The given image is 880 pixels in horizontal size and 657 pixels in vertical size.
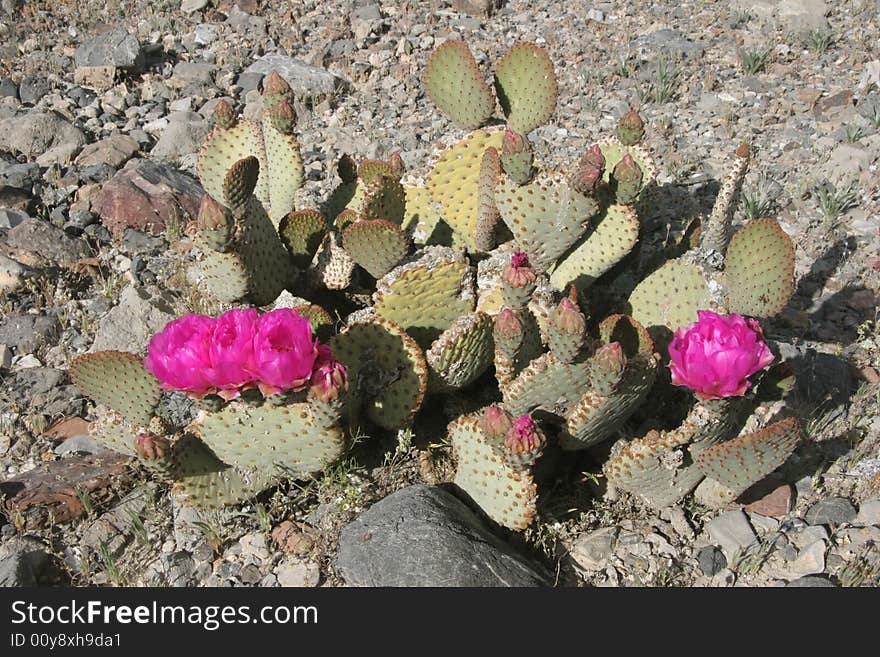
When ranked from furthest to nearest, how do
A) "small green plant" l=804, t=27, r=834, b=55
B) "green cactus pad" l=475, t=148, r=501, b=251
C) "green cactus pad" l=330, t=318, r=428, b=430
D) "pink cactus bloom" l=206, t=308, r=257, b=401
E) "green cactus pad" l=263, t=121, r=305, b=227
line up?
"small green plant" l=804, t=27, r=834, b=55 → "green cactus pad" l=263, t=121, r=305, b=227 → "green cactus pad" l=475, t=148, r=501, b=251 → "green cactus pad" l=330, t=318, r=428, b=430 → "pink cactus bloom" l=206, t=308, r=257, b=401

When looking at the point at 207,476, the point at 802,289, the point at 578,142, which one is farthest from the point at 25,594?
the point at 578,142

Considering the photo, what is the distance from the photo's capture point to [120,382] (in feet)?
11.4

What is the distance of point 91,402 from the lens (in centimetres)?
443

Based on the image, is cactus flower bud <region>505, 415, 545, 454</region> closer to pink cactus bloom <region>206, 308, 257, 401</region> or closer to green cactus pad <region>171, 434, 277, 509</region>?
pink cactus bloom <region>206, 308, 257, 401</region>

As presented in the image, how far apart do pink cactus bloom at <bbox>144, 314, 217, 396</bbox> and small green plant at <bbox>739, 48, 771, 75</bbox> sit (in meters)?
5.47

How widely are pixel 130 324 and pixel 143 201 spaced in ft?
4.42

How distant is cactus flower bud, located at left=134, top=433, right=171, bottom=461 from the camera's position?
304 cm

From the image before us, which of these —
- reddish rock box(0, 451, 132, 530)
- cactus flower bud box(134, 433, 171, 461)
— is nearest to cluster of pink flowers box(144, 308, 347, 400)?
cactus flower bud box(134, 433, 171, 461)

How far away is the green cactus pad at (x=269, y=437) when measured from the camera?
3.23 m

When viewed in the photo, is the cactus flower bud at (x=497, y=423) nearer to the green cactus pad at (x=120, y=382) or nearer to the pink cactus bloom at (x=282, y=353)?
the pink cactus bloom at (x=282, y=353)

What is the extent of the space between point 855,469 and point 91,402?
362 cm

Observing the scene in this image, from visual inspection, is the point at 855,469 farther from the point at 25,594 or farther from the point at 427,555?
the point at 25,594

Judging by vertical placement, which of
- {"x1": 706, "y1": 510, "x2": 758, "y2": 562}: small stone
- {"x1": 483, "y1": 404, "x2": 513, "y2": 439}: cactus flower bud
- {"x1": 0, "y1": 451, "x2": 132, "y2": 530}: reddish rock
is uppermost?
{"x1": 483, "y1": 404, "x2": 513, "y2": 439}: cactus flower bud

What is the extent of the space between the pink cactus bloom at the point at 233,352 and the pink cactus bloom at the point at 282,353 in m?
0.03
